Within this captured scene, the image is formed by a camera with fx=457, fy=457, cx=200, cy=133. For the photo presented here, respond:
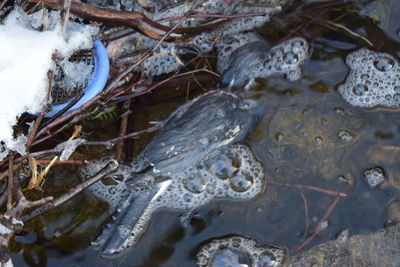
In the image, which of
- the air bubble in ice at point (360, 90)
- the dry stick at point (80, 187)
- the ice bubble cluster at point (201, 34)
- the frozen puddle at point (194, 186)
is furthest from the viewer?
the ice bubble cluster at point (201, 34)

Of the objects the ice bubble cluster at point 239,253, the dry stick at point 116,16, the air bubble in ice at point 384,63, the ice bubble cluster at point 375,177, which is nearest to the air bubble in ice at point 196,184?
the ice bubble cluster at point 239,253

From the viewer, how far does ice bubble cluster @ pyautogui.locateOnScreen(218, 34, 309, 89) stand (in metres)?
3.18

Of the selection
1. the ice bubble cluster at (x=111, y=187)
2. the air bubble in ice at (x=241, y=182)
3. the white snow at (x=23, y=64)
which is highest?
the white snow at (x=23, y=64)

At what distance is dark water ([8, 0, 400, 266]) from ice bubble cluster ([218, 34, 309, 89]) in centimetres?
7

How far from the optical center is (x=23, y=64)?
2.67m

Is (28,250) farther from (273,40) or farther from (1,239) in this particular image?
(273,40)

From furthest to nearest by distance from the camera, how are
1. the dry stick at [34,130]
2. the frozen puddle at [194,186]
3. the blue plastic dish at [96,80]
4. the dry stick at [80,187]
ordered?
the frozen puddle at [194,186] → the blue plastic dish at [96,80] → the dry stick at [34,130] → the dry stick at [80,187]

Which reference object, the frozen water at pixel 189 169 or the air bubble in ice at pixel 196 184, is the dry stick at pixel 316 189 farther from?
the air bubble in ice at pixel 196 184

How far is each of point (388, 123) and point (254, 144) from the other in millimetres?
931

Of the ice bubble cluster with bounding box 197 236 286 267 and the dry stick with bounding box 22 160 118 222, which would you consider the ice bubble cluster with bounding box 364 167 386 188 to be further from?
Result: the dry stick with bounding box 22 160 118 222

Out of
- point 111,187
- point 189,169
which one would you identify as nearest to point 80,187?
point 111,187

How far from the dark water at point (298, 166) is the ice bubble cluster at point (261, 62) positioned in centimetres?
7

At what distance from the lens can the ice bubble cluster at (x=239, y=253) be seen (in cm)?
287

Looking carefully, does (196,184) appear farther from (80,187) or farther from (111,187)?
(80,187)
